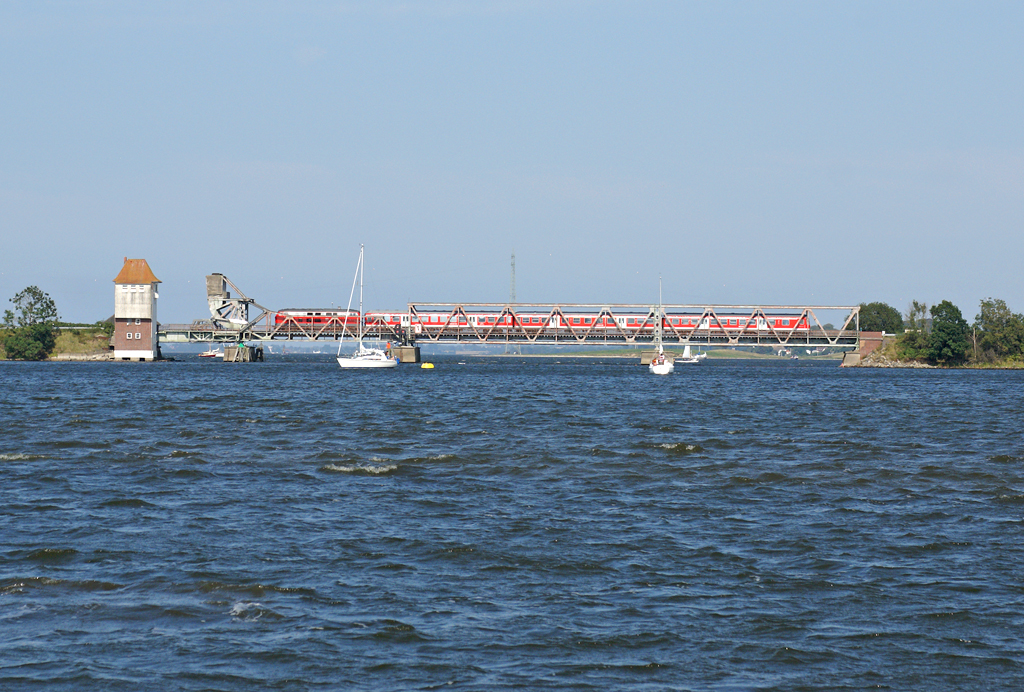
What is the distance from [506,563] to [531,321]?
5542 inches

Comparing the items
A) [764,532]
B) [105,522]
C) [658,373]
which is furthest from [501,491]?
[658,373]

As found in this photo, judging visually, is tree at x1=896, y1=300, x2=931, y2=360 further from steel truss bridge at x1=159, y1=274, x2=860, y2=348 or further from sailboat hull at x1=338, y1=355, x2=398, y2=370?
sailboat hull at x1=338, y1=355, x2=398, y2=370

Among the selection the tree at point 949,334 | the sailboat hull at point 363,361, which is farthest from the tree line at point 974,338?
the sailboat hull at point 363,361

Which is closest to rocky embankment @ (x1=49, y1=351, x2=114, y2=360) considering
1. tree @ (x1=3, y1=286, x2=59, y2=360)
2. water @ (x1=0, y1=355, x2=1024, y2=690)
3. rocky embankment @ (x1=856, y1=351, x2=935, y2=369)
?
tree @ (x1=3, y1=286, x2=59, y2=360)

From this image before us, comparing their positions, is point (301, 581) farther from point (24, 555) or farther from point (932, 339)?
point (932, 339)

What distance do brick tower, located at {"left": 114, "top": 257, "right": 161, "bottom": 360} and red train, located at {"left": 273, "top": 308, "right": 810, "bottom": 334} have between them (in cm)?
2172

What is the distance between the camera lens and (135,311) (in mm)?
140250

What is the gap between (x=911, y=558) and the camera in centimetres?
1611

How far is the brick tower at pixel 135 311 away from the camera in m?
140

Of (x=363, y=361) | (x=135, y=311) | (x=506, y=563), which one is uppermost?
(x=135, y=311)

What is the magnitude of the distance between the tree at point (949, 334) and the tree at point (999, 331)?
9.49ft

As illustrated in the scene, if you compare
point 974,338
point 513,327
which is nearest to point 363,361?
point 513,327

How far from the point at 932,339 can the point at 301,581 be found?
15266 cm

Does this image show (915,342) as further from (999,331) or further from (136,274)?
(136,274)
